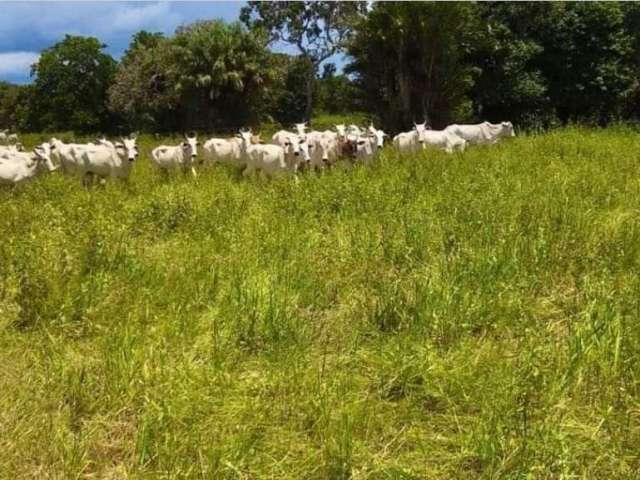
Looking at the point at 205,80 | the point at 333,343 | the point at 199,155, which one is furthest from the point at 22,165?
the point at 205,80

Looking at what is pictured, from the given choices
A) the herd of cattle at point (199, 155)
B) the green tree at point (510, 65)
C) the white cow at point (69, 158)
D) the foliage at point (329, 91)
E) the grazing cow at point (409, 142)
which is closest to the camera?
the herd of cattle at point (199, 155)

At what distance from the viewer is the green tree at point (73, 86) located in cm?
4600

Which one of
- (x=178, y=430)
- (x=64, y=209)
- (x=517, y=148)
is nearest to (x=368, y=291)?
(x=178, y=430)

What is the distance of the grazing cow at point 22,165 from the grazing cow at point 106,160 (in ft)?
2.10

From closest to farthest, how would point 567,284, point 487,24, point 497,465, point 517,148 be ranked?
point 497,465 < point 567,284 < point 517,148 < point 487,24

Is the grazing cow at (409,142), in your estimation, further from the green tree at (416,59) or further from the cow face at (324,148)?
the green tree at (416,59)

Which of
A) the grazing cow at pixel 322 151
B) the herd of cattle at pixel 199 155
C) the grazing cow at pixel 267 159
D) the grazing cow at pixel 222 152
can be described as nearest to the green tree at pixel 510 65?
the herd of cattle at pixel 199 155

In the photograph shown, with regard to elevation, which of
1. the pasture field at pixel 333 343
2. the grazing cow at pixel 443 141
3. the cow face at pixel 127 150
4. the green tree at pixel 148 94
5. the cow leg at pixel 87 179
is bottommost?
the pasture field at pixel 333 343

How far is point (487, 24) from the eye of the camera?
24281 millimetres

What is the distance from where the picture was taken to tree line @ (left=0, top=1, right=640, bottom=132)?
2277cm

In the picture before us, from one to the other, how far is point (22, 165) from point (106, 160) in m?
1.46

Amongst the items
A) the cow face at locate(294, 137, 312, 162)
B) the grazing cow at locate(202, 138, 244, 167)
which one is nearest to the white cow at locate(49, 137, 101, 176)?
the grazing cow at locate(202, 138, 244, 167)

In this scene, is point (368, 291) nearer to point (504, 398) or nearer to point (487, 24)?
point (504, 398)

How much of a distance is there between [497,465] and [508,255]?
2.65 meters
